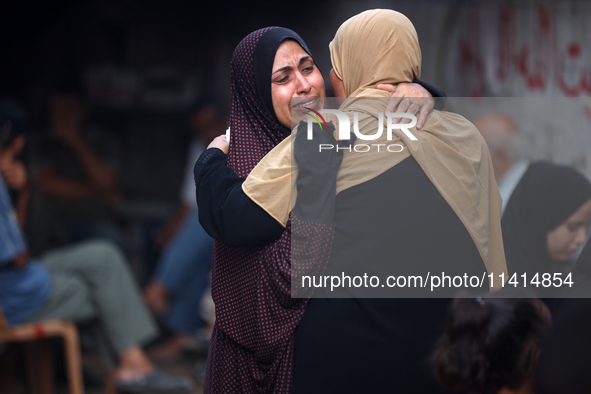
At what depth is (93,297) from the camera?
420 cm

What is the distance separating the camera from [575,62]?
397 cm

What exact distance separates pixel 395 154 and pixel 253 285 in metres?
0.46

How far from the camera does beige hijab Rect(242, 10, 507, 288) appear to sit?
1.68 m

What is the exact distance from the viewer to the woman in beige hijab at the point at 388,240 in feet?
5.55

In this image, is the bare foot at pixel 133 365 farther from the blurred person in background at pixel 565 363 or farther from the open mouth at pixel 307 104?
the blurred person in background at pixel 565 363

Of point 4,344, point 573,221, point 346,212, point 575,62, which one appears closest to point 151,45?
point 4,344

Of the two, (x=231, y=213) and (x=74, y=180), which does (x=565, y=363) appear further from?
(x=74, y=180)

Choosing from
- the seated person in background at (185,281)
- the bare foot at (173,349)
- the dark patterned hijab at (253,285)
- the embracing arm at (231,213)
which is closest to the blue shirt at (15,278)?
the seated person in background at (185,281)

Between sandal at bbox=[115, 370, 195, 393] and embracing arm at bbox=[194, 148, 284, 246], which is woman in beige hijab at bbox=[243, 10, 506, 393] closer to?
embracing arm at bbox=[194, 148, 284, 246]

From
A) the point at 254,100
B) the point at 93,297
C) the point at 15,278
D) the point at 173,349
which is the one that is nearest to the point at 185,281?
the point at 173,349

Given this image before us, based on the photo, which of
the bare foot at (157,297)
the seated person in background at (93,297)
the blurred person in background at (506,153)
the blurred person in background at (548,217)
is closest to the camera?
the blurred person in background at (548,217)

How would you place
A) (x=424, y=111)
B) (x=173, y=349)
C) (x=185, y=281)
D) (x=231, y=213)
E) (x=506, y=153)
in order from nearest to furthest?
(x=231, y=213) < (x=424, y=111) < (x=506, y=153) < (x=185, y=281) < (x=173, y=349)

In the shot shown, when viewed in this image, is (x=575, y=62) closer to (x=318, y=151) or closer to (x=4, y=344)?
(x=318, y=151)

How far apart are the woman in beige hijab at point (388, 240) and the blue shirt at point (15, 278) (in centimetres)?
238
